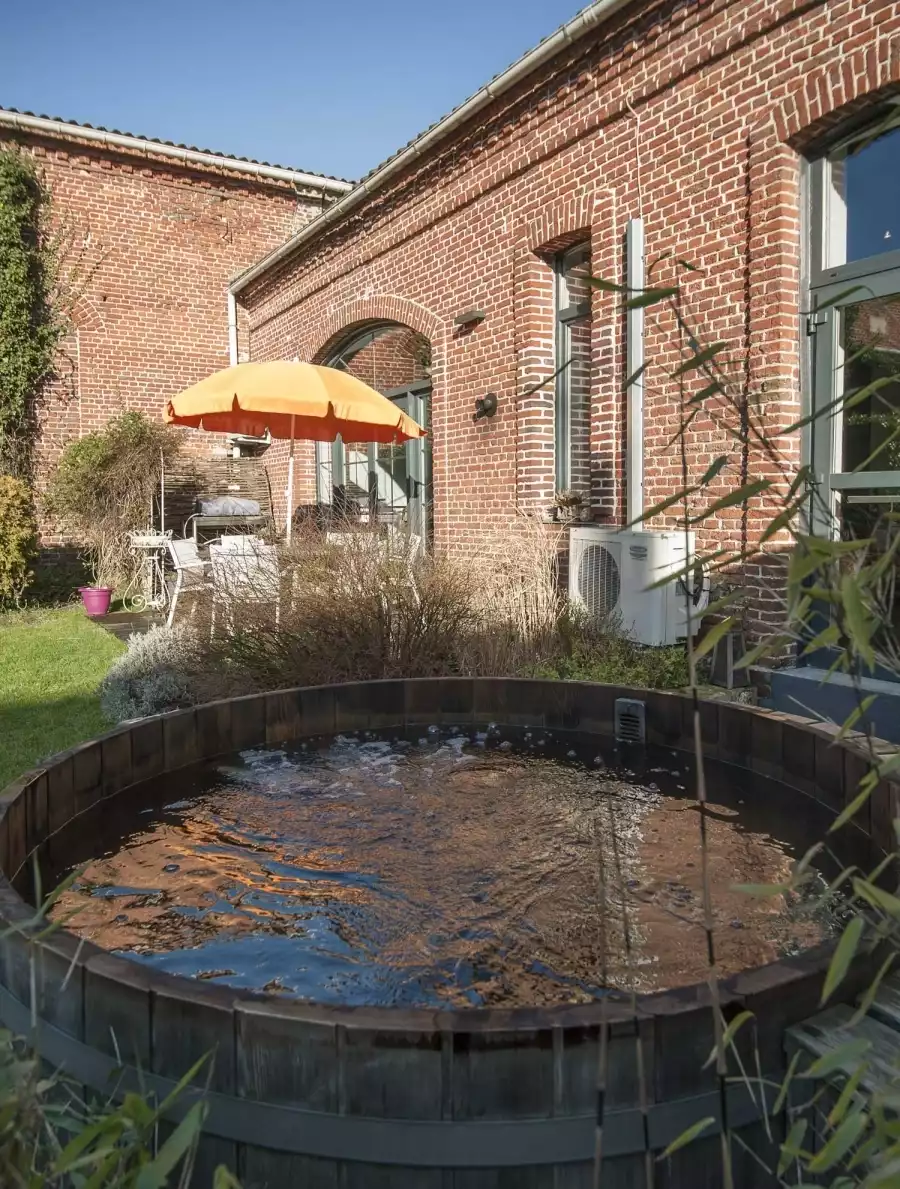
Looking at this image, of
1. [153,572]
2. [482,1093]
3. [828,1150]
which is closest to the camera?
[828,1150]

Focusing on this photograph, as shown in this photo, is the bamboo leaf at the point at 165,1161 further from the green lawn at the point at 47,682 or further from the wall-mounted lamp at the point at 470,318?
the wall-mounted lamp at the point at 470,318

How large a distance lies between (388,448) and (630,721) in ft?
24.3

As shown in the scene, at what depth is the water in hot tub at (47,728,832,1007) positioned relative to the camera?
2102 millimetres

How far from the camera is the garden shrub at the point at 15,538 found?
9.45 meters

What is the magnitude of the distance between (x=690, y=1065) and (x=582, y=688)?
2604mm

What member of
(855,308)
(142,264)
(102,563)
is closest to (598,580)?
(855,308)

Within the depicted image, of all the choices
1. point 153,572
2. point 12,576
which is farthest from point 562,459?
point 12,576

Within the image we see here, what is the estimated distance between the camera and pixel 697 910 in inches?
94.3

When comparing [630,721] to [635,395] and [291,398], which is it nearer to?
[635,395]

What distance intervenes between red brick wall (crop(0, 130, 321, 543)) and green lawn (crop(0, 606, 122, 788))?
142 inches

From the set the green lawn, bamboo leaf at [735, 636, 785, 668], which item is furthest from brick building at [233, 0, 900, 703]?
the green lawn

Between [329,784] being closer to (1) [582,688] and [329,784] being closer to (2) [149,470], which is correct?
(1) [582,688]

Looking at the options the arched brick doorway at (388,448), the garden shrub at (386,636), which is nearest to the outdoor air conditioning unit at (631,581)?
the garden shrub at (386,636)

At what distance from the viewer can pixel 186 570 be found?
6.80 m
